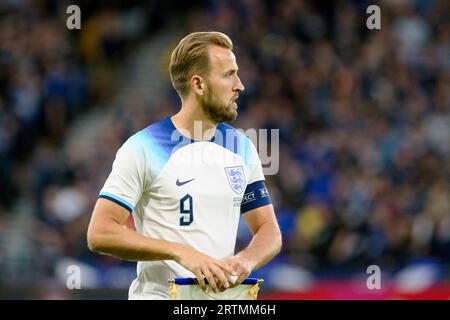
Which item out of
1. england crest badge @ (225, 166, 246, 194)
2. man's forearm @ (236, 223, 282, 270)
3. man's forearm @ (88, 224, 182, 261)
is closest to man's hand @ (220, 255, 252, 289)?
man's forearm @ (236, 223, 282, 270)

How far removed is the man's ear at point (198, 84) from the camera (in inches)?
204

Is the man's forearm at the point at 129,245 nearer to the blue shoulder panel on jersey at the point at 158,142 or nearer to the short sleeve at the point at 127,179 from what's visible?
the short sleeve at the point at 127,179

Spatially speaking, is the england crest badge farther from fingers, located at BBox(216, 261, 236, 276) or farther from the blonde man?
fingers, located at BBox(216, 261, 236, 276)

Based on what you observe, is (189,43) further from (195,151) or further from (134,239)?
(134,239)

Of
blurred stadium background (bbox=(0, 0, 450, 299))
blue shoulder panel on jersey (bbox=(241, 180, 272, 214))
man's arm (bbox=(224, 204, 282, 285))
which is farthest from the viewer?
blurred stadium background (bbox=(0, 0, 450, 299))

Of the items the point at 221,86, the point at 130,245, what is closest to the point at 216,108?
the point at 221,86

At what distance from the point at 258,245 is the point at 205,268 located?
1.76 ft

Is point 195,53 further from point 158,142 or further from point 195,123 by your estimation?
point 158,142

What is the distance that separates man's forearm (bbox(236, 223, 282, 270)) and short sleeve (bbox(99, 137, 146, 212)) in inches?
23.6

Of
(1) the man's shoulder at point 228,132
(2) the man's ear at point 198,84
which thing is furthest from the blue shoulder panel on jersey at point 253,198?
(2) the man's ear at point 198,84

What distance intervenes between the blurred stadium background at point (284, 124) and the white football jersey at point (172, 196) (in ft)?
18.4

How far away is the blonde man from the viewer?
190 inches

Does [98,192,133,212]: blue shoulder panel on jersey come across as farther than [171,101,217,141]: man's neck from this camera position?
No

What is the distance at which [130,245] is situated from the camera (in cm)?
478
